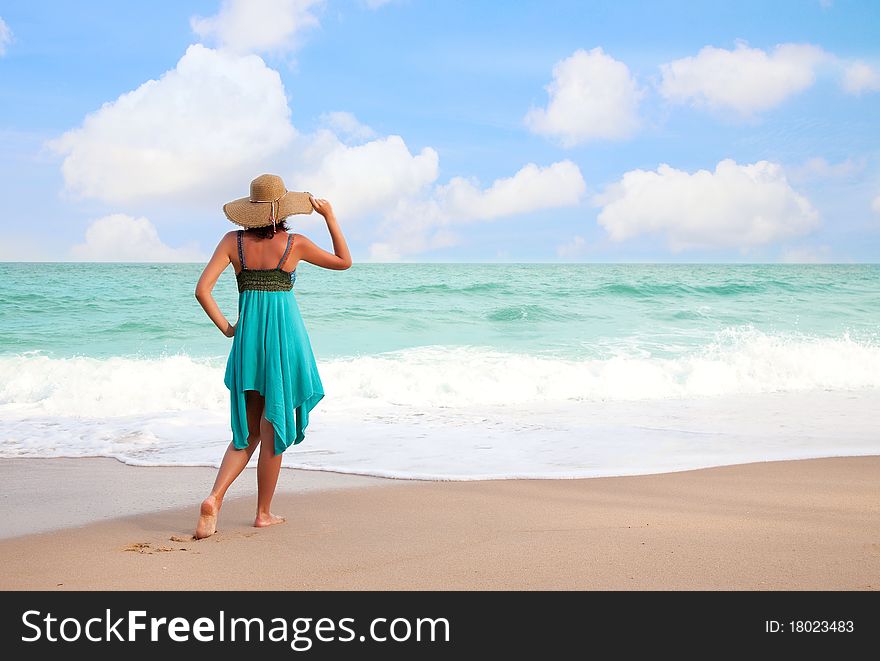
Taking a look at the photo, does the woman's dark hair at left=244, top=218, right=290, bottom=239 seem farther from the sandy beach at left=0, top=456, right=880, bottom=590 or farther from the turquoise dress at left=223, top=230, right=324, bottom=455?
the sandy beach at left=0, top=456, right=880, bottom=590

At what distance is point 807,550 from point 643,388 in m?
7.47

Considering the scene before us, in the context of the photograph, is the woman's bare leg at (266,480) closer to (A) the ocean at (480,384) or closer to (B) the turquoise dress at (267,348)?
(B) the turquoise dress at (267,348)

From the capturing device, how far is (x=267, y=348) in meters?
4.12

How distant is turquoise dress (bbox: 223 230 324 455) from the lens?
4.13 metres

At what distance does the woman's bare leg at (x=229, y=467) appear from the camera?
13.4ft

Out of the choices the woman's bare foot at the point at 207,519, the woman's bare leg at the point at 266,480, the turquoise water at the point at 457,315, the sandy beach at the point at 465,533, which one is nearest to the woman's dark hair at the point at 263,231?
the woman's bare leg at the point at 266,480

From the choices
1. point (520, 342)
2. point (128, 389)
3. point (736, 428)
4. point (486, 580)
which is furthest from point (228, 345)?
point (486, 580)

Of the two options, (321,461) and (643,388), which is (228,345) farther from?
(321,461)

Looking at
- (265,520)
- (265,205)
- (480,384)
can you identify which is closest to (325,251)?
(265,205)

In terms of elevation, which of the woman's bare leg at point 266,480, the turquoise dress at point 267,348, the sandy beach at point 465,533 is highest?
the turquoise dress at point 267,348

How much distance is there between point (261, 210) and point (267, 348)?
2.40 ft

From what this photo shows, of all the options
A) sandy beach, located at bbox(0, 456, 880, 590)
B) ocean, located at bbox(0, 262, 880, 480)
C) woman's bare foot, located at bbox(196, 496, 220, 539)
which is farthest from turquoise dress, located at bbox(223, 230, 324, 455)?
ocean, located at bbox(0, 262, 880, 480)
